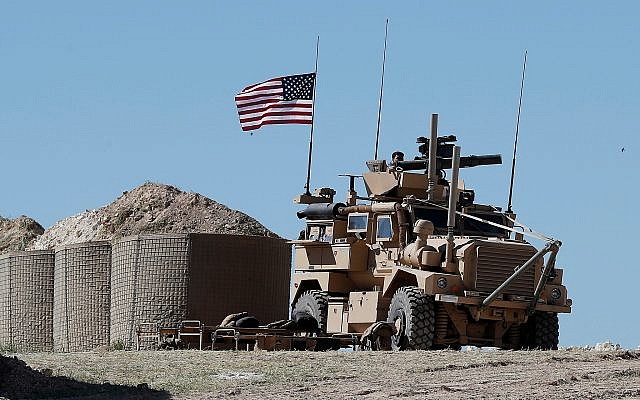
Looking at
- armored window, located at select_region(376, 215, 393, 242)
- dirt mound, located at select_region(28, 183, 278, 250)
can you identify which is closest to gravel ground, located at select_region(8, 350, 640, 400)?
armored window, located at select_region(376, 215, 393, 242)

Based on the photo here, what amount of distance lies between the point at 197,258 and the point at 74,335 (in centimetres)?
410

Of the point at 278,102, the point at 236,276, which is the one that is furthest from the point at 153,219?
the point at 236,276

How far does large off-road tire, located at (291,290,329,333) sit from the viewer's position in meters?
30.4

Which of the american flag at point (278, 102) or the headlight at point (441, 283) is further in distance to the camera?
the american flag at point (278, 102)

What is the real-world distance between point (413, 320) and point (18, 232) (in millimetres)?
20694

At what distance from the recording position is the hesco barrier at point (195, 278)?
32.4 metres

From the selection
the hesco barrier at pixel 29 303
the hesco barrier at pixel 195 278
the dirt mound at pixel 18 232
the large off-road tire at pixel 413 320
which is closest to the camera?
the large off-road tire at pixel 413 320

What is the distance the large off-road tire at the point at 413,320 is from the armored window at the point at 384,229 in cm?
206

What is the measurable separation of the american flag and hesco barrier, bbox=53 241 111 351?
414 centimetres

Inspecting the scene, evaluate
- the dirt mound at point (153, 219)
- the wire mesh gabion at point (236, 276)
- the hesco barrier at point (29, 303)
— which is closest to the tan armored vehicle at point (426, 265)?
the wire mesh gabion at point (236, 276)

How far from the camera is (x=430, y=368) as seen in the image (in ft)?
72.1

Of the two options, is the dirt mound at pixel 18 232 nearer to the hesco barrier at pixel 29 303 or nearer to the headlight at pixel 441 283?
the hesco barrier at pixel 29 303

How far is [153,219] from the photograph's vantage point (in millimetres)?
39469

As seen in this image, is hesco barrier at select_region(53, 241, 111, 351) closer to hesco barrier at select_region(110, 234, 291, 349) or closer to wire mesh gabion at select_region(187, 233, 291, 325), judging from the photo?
hesco barrier at select_region(110, 234, 291, 349)
